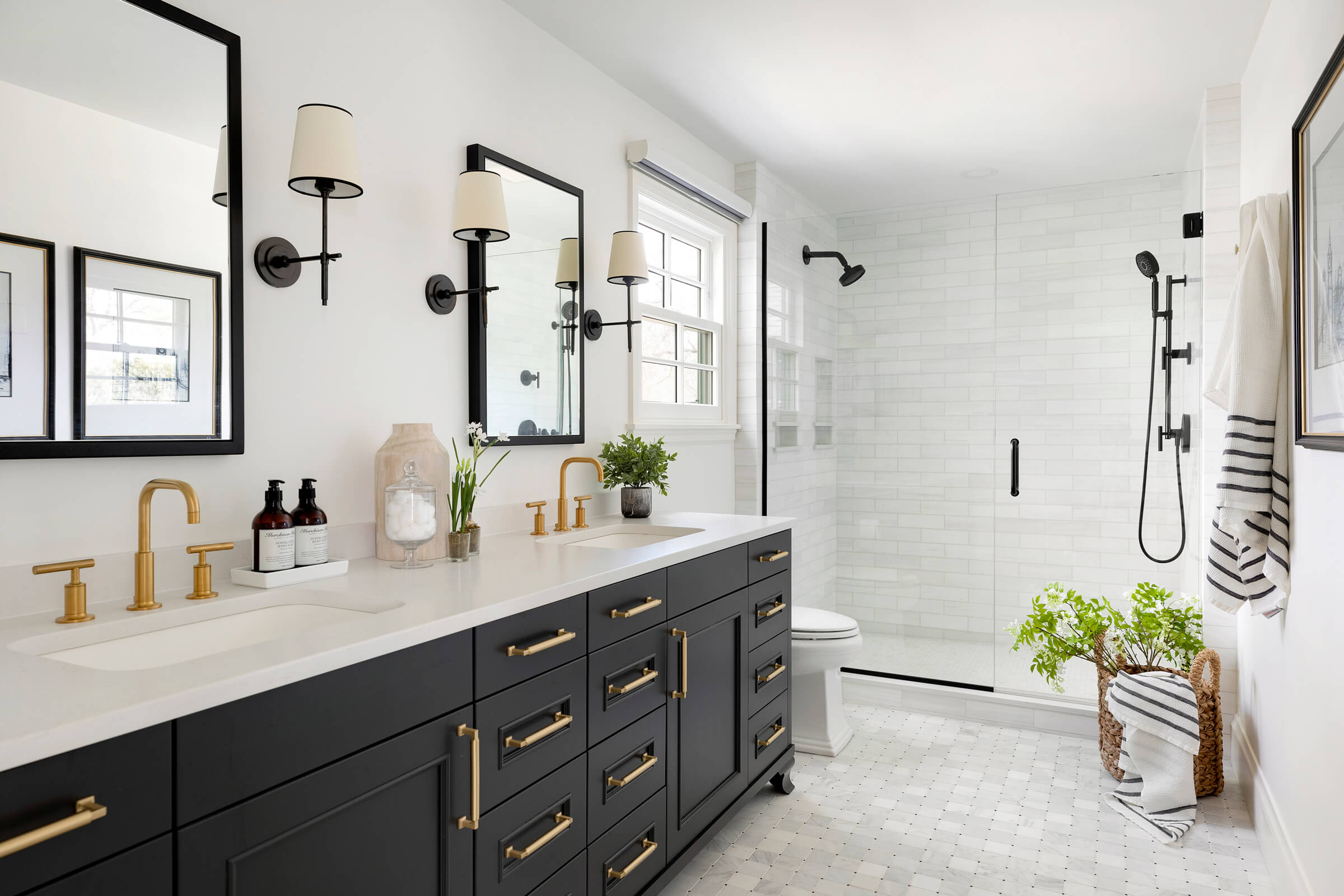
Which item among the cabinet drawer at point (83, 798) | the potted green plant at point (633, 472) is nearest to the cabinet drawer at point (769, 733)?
the potted green plant at point (633, 472)

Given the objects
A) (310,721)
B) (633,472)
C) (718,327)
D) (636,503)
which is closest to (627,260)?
(633,472)

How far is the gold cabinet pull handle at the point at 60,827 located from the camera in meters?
0.78

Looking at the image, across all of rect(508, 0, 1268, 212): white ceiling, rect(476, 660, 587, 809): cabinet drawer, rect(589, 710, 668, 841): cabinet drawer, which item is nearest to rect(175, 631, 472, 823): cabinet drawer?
rect(476, 660, 587, 809): cabinet drawer

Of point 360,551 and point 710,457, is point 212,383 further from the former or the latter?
point 710,457

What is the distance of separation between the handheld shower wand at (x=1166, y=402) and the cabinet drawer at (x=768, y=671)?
1.68m

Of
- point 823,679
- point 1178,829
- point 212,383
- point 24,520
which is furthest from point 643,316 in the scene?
point 1178,829

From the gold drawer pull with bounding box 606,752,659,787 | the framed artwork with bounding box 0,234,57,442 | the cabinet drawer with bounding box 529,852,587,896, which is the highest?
the framed artwork with bounding box 0,234,57,442

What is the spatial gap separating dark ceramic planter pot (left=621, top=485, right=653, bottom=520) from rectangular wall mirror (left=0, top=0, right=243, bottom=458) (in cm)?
133

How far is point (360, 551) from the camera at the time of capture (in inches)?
75.6

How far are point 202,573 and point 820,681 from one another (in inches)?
88.3

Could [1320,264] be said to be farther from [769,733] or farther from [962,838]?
[769,733]

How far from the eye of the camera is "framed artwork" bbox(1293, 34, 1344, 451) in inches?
61.6

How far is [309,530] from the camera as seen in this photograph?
164cm

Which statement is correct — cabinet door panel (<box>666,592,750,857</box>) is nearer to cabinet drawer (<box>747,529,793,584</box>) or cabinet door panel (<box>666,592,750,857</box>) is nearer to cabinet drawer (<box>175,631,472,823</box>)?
cabinet drawer (<box>747,529,793,584</box>)
